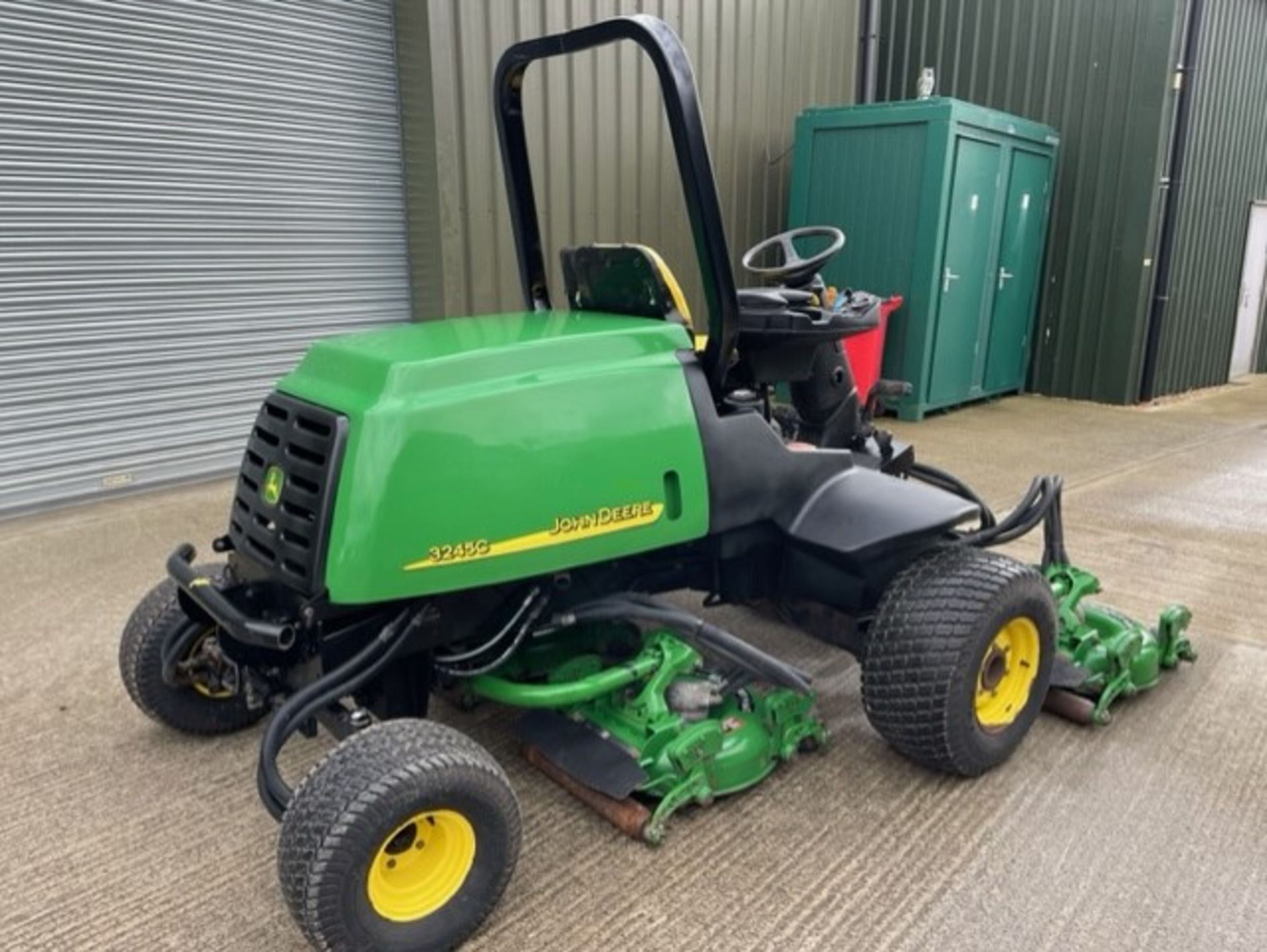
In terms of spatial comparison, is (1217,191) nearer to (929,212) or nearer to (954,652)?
(929,212)

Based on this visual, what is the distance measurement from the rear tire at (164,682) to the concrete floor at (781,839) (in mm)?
75

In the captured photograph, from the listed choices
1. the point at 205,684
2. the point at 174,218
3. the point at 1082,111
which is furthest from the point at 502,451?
the point at 1082,111

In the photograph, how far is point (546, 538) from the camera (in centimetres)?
204

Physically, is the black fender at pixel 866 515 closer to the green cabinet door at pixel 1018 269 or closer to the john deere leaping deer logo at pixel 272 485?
the john deere leaping deer logo at pixel 272 485

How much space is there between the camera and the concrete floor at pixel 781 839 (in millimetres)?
1918

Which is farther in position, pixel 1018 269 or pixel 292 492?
pixel 1018 269

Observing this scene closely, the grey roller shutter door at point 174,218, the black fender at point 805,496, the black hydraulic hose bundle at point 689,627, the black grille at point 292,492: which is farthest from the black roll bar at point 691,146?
the grey roller shutter door at point 174,218

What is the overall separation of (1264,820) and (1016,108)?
7.57m

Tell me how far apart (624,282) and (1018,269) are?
6574 mm

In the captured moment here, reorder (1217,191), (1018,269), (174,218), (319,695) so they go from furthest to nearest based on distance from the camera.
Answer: (1217,191)
(1018,269)
(174,218)
(319,695)

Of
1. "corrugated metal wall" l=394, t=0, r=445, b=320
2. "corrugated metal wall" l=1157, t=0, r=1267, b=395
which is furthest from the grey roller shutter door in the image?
"corrugated metal wall" l=1157, t=0, r=1267, b=395

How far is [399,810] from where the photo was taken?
1.71 metres

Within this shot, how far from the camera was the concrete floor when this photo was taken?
1.92 meters

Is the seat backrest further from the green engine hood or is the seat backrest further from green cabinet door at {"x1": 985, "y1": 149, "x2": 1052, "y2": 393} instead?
green cabinet door at {"x1": 985, "y1": 149, "x2": 1052, "y2": 393}
